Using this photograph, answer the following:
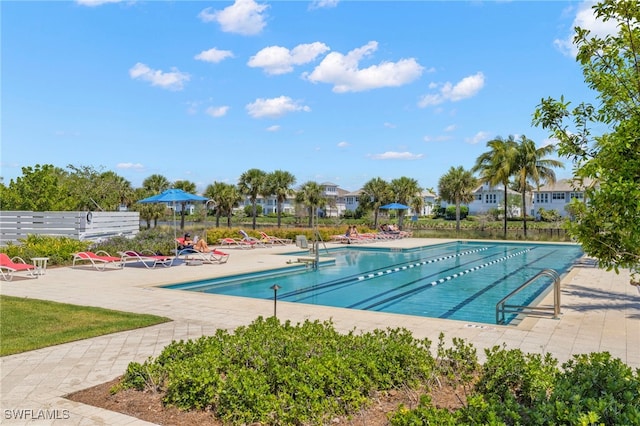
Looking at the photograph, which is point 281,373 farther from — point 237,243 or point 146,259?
point 237,243

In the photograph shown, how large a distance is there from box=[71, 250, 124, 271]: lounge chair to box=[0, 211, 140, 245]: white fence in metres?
3.24

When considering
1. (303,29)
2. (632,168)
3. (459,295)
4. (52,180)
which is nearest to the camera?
(632,168)

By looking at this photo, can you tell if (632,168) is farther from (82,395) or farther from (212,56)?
(212,56)

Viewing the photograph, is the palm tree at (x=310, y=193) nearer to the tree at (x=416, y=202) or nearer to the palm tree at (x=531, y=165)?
A: the tree at (x=416, y=202)

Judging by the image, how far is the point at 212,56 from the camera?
16.6 meters

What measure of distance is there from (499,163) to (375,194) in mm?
15955

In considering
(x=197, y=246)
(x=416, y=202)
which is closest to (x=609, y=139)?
(x=197, y=246)

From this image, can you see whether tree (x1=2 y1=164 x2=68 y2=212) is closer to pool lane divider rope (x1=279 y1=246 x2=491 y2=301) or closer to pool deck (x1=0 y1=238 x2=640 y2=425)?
Answer: pool deck (x1=0 y1=238 x2=640 y2=425)

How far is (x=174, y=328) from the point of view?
7.34m

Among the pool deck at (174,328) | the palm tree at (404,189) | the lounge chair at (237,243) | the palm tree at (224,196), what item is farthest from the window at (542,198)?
the pool deck at (174,328)

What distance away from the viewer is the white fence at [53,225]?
1911 cm

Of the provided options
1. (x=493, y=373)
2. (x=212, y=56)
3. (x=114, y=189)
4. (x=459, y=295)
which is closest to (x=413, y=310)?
(x=459, y=295)

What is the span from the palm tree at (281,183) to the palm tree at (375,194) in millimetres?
8173

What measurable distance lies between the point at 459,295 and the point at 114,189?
98.3ft
